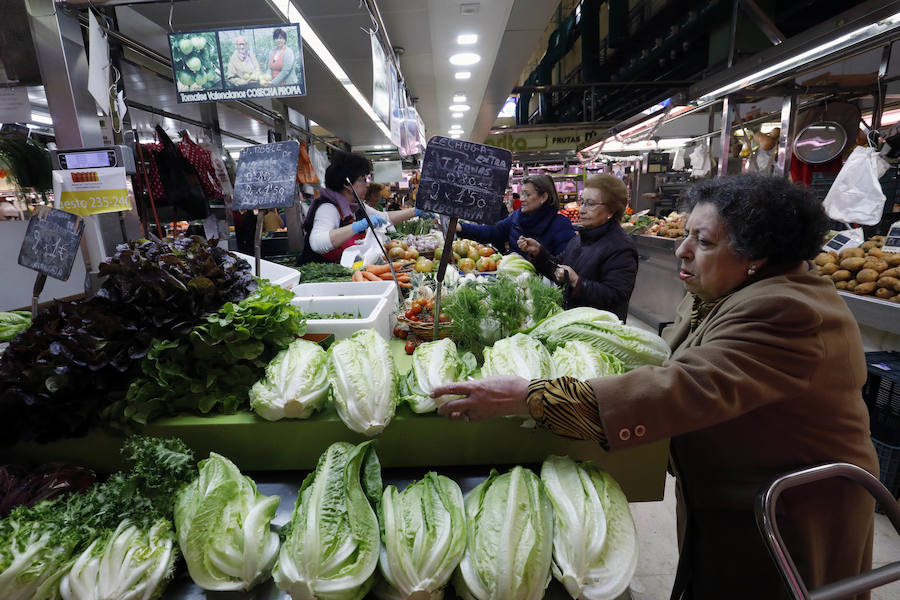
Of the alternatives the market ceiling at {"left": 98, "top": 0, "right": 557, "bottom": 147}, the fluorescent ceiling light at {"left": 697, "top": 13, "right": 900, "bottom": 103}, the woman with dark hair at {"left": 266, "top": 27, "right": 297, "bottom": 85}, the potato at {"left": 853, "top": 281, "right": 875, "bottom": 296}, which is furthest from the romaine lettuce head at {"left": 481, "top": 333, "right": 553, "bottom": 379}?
the market ceiling at {"left": 98, "top": 0, "right": 557, "bottom": 147}

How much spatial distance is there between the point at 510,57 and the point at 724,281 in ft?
22.9

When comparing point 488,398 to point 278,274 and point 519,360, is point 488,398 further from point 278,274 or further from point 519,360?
point 278,274

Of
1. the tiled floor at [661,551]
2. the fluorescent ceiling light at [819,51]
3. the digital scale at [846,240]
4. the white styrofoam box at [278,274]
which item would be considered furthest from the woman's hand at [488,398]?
the digital scale at [846,240]

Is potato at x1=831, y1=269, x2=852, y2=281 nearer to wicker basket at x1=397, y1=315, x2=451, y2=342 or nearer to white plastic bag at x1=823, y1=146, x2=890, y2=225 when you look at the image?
white plastic bag at x1=823, y1=146, x2=890, y2=225

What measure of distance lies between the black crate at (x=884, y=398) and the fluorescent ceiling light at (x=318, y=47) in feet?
Result: 17.8

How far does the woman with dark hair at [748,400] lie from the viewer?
→ 1284mm

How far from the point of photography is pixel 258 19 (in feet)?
16.4

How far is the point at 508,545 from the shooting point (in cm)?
114

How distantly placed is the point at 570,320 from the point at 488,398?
69cm

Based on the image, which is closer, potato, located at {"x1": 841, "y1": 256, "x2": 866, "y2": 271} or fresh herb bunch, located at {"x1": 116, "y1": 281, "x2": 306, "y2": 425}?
fresh herb bunch, located at {"x1": 116, "y1": 281, "x2": 306, "y2": 425}

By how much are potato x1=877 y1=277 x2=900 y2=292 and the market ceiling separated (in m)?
4.47

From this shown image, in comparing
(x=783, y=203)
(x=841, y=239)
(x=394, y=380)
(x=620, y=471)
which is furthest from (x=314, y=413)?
(x=841, y=239)

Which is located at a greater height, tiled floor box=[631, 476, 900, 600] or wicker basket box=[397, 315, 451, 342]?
wicker basket box=[397, 315, 451, 342]

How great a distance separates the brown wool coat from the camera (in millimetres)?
1278
